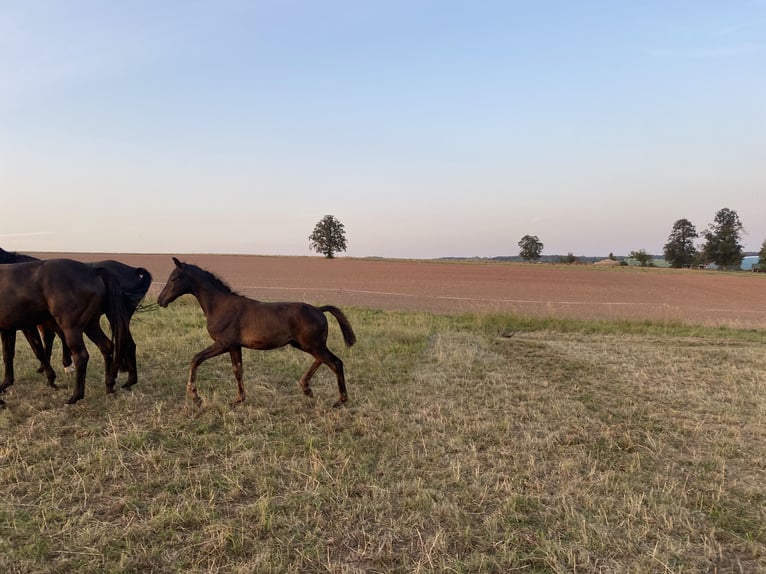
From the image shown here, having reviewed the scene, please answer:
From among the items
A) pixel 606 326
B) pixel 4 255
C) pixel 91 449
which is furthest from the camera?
pixel 606 326

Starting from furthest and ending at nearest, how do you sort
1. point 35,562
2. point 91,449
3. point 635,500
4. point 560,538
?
point 91,449 → point 635,500 → point 560,538 → point 35,562

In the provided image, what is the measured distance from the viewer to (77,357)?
5422 mm

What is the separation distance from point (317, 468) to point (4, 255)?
6184mm

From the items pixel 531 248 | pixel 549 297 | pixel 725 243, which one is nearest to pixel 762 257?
pixel 725 243

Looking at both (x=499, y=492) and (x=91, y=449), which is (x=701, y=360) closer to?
(x=499, y=492)

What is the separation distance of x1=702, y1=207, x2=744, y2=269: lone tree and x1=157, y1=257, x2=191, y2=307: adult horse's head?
248 feet

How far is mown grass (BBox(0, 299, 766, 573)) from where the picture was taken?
2893 millimetres

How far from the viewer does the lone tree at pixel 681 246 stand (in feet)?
232

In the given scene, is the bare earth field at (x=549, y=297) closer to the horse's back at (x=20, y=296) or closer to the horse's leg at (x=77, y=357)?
the horse's leg at (x=77, y=357)

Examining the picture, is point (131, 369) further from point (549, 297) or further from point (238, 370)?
point (549, 297)

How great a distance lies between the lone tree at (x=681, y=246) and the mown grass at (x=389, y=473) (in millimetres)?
76259

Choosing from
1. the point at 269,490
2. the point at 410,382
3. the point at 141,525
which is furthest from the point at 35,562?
the point at 410,382

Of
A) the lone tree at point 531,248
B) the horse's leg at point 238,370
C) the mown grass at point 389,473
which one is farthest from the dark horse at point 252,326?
the lone tree at point 531,248

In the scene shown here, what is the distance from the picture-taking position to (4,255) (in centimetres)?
668
